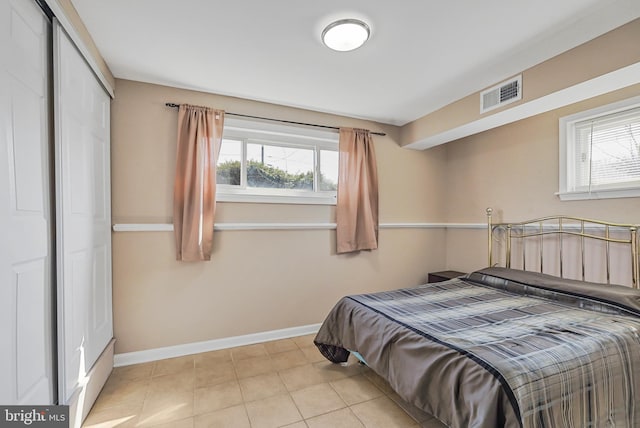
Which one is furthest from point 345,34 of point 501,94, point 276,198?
point 276,198

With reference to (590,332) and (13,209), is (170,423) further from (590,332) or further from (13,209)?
(590,332)

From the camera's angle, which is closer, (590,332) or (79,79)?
(590,332)

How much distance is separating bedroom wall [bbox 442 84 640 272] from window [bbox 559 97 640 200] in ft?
0.21

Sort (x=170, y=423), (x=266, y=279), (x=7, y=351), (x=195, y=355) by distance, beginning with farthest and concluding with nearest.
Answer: (x=266, y=279) → (x=195, y=355) → (x=170, y=423) → (x=7, y=351)

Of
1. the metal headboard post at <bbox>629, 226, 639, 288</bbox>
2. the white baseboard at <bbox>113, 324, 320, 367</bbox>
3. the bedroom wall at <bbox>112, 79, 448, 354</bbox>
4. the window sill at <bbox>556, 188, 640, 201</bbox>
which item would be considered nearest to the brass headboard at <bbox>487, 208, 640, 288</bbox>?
the metal headboard post at <bbox>629, 226, 639, 288</bbox>

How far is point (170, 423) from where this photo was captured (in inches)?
64.1

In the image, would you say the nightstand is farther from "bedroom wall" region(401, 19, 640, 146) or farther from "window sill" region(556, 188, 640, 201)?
"bedroom wall" region(401, 19, 640, 146)

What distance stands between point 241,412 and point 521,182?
3.15 m

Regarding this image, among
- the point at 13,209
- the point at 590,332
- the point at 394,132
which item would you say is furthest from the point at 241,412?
the point at 394,132

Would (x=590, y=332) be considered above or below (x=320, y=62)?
below

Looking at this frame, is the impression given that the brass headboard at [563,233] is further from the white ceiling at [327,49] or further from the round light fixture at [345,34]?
the round light fixture at [345,34]

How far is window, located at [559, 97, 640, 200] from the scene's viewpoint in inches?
85.0

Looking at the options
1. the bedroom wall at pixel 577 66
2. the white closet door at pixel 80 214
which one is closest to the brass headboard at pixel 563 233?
the bedroom wall at pixel 577 66

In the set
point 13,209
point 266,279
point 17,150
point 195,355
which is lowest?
point 195,355
